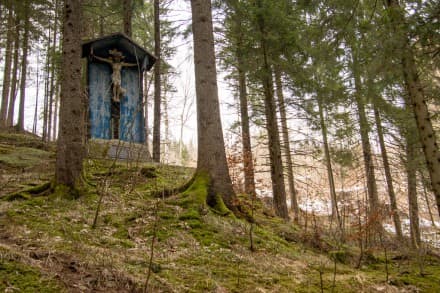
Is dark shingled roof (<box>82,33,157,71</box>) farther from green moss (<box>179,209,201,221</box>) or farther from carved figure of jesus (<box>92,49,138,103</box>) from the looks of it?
green moss (<box>179,209,201,221</box>)

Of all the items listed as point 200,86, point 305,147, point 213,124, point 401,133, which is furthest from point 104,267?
point 401,133

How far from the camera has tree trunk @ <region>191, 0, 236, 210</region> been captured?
6344mm

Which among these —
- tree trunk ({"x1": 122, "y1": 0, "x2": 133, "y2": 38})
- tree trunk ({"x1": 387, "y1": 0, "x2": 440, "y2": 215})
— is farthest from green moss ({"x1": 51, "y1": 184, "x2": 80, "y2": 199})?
tree trunk ({"x1": 122, "y1": 0, "x2": 133, "y2": 38})

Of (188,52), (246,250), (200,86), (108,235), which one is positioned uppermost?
(188,52)

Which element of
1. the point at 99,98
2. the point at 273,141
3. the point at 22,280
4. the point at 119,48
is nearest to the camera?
the point at 22,280

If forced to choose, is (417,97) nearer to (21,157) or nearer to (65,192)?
(65,192)

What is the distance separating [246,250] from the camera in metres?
5.00

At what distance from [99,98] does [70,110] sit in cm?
530

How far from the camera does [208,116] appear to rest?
660cm

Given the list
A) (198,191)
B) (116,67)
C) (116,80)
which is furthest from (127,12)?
(198,191)

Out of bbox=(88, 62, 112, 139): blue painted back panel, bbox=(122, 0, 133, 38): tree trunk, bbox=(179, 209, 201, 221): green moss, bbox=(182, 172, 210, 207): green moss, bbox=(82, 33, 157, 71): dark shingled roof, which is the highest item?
bbox=(122, 0, 133, 38): tree trunk

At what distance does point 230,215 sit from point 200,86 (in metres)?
2.69

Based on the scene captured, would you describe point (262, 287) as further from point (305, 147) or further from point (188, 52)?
point (188, 52)

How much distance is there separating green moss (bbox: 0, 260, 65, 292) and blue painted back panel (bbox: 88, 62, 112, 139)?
8.25 metres
